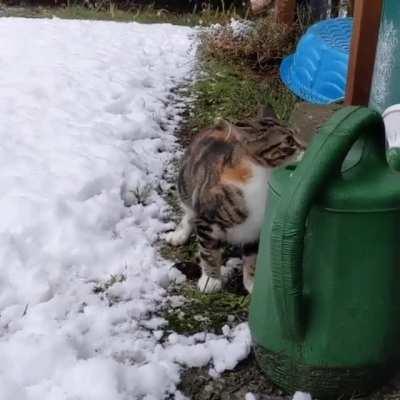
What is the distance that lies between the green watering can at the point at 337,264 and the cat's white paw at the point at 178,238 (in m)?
1.09

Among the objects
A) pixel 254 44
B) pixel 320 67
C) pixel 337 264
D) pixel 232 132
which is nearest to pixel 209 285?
pixel 232 132

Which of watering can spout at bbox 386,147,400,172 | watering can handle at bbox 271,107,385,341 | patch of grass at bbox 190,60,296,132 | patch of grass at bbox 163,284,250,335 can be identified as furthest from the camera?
patch of grass at bbox 190,60,296,132

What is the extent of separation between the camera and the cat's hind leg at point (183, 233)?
3.39 m

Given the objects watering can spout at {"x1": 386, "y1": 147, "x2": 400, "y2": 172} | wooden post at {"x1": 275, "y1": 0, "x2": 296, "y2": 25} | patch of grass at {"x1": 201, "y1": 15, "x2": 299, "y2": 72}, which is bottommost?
patch of grass at {"x1": 201, "y1": 15, "x2": 299, "y2": 72}

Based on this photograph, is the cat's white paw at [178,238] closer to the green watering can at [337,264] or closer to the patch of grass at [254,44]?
the green watering can at [337,264]

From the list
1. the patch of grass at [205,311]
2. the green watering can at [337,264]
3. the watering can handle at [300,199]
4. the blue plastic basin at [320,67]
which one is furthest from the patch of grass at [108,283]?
the blue plastic basin at [320,67]

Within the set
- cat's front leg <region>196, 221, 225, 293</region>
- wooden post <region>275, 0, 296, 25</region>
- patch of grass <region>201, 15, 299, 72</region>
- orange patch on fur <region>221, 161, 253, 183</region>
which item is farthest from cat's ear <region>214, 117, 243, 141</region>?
wooden post <region>275, 0, 296, 25</region>

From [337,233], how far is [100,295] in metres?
1.10

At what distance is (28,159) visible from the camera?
397 cm

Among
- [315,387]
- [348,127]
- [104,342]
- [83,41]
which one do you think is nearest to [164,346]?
[104,342]

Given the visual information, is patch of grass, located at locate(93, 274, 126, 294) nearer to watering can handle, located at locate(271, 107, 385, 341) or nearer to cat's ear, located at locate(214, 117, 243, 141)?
cat's ear, located at locate(214, 117, 243, 141)

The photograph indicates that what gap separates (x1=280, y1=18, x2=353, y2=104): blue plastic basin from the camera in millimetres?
4832

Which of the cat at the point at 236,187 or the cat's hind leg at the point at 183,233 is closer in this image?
the cat at the point at 236,187

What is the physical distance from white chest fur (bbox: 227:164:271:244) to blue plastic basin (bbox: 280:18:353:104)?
201cm
